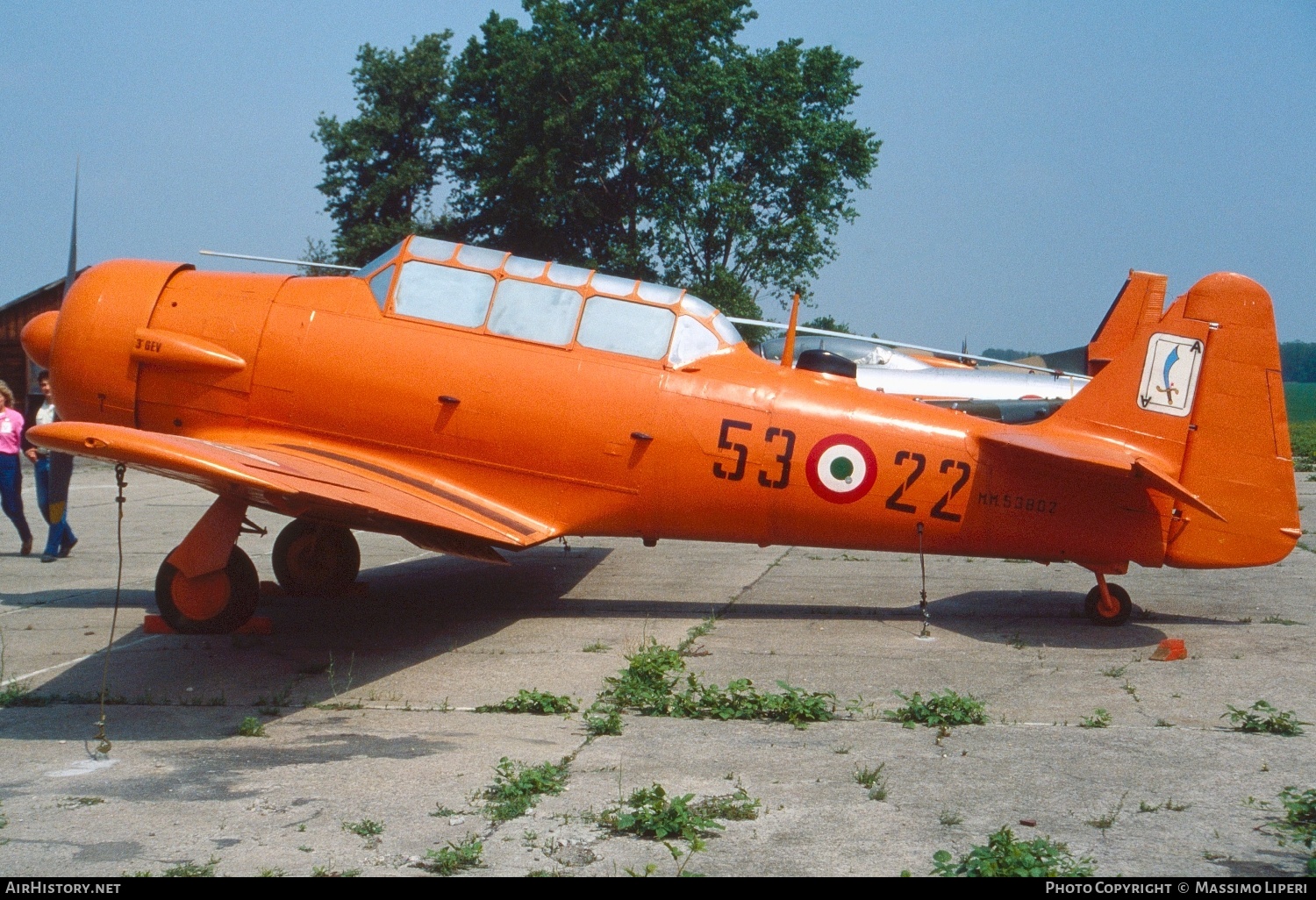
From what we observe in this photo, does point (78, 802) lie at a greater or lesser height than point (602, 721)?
lesser

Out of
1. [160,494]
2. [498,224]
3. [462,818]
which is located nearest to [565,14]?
[498,224]

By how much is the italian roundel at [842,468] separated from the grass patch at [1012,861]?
13.6 ft

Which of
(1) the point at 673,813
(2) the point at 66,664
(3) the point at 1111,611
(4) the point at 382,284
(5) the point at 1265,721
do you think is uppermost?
(4) the point at 382,284

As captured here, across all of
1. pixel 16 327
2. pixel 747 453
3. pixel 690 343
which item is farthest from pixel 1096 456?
pixel 16 327

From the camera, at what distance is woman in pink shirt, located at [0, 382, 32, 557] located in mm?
10883

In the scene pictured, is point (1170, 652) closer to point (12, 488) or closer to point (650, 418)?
point (650, 418)

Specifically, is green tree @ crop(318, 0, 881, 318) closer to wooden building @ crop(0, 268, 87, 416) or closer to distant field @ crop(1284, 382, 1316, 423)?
wooden building @ crop(0, 268, 87, 416)

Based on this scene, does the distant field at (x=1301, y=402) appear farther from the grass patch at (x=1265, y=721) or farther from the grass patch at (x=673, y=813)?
the grass patch at (x=673, y=813)

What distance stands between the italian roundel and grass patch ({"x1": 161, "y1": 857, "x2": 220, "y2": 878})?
5030 mm

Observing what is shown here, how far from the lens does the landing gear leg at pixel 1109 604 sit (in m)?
7.92

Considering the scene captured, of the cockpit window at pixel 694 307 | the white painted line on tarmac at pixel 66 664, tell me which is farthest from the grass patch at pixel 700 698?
the white painted line on tarmac at pixel 66 664

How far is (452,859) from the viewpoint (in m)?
3.72

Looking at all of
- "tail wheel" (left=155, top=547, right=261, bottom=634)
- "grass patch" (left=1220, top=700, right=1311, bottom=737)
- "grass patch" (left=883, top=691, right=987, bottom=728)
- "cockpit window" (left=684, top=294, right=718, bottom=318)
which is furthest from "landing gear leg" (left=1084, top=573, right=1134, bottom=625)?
"tail wheel" (left=155, top=547, right=261, bottom=634)

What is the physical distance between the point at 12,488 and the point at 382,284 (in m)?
5.56
